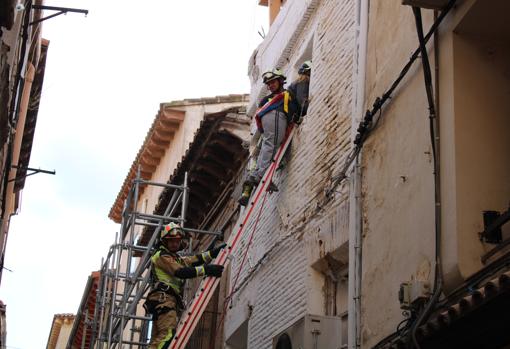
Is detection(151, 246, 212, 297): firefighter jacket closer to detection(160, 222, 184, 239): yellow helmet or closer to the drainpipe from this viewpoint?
detection(160, 222, 184, 239): yellow helmet

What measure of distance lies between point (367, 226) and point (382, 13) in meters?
2.18

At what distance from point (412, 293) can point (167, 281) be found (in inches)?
175

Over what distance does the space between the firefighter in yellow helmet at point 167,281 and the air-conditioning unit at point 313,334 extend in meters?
2.04

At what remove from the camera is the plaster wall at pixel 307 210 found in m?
9.75

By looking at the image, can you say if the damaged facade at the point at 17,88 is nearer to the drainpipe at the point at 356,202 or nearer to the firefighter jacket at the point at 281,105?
the firefighter jacket at the point at 281,105

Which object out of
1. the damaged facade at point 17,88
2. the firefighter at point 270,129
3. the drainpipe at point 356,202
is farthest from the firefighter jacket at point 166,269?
A: the drainpipe at point 356,202

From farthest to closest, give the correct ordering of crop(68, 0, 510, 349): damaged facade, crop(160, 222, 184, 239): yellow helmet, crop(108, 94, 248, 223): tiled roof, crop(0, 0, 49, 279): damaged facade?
crop(108, 94, 248, 223): tiled roof → crop(160, 222, 184, 239): yellow helmet → crop(0, 0, 49, 279): damaged facade → crop(68, 0, 510, 349): damaged facade

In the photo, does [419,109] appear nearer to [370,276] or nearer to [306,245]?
[370,276]

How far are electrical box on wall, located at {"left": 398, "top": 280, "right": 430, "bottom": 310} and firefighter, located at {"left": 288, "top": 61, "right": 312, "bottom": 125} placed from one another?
4785 mm

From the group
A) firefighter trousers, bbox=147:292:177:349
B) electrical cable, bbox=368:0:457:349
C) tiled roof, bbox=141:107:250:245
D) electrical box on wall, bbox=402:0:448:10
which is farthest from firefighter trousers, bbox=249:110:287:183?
electrical box on wall, bbox=402:0:448:10

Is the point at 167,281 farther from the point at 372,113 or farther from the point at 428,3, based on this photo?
the point at 428,3

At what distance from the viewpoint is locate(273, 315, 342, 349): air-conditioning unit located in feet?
27.5

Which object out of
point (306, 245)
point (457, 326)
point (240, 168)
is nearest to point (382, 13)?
point (306, 245)

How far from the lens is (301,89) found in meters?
12.0
